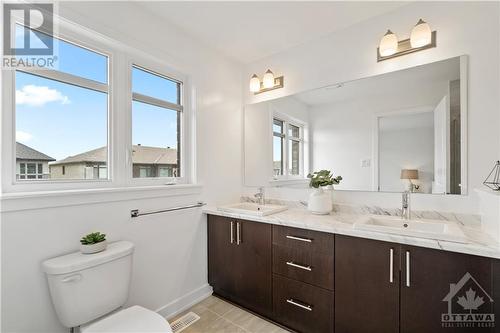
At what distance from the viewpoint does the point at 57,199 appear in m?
1.42

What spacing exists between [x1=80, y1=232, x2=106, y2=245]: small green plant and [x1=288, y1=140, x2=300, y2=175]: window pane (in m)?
1.74

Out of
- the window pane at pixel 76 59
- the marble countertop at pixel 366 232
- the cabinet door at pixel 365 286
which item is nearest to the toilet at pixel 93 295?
the marble countertop at pixel 366 232

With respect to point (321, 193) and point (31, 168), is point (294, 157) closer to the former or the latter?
point (321, 193)

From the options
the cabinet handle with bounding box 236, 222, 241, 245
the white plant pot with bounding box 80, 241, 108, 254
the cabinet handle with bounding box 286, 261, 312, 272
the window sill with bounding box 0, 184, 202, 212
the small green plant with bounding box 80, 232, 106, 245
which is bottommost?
the cabinet handle with bounding box 286, 261, 312, 272

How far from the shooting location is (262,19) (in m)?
2.02

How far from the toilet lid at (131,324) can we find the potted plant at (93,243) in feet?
1.28

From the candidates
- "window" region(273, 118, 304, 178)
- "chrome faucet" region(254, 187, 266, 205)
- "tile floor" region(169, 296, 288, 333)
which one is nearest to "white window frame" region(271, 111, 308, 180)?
"window" region(273, 118, 304, 178)

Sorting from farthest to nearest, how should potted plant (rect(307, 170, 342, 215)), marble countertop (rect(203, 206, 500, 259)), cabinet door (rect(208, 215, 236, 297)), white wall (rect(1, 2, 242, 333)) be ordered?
cabinet door (rect(208, 215, 236, 297)) → potted plant (rect(307, 170, 342, 215)) → white wall (rect(1, 2, 242, 333)) → marble countertop (rect(203, 206, 500, 259))

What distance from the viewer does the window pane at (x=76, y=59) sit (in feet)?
4.81

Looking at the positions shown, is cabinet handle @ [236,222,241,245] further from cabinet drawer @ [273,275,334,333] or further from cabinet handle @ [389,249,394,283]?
cabinet handle @ [389,249,394,283]

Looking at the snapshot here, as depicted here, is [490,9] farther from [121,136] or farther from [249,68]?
[121,136]

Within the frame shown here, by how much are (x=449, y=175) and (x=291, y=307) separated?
152cm

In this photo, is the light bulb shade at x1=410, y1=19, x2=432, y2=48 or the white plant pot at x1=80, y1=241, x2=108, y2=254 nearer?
the white plant pot at x1=80, y1=241, x2=108, y2=254

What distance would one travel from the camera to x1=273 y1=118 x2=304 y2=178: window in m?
2.44
